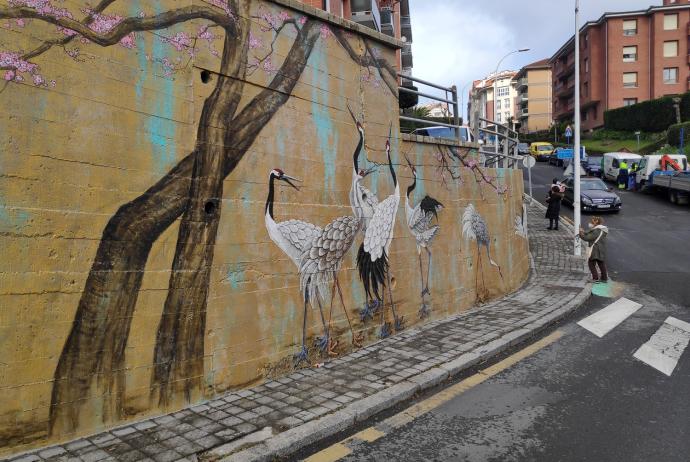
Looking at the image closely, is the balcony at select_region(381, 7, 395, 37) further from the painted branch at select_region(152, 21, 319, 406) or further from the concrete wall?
the painted branch at select_region(152, 21, 319, 406)

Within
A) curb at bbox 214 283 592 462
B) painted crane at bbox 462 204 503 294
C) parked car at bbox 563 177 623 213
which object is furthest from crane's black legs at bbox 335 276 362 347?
parked car at bbox 563 177 623 213

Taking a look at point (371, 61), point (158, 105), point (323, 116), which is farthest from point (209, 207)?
point (371, 61)

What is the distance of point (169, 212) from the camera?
441 centimetres

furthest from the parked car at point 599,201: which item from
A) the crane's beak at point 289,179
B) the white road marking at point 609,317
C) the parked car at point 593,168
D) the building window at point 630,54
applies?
the building window at point 630,54

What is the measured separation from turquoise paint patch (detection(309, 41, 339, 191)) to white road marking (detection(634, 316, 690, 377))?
14.5ft

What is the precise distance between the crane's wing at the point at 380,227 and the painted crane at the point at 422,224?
1.20ft

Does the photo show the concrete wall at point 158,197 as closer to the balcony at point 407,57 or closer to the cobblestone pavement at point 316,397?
the cobblestone pavement at point 316,397

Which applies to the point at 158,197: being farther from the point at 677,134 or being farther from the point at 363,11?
the point at 677,134

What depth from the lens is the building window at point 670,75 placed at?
55.1 meters

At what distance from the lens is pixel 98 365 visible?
3943mm

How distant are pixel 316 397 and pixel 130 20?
366 cm

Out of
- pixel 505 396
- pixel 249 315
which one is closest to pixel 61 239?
pixel 249 315

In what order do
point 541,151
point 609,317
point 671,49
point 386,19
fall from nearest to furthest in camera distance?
point 609,317
point 386,19
point 541,151
point 671,49

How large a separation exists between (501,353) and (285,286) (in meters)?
3.00
